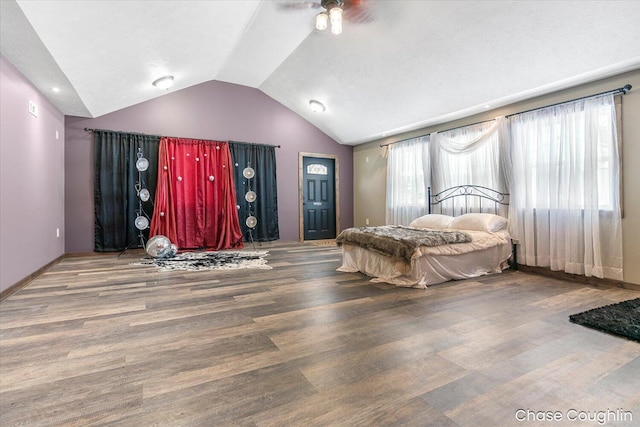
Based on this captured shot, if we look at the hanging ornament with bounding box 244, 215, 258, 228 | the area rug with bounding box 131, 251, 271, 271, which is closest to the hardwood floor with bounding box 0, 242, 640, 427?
the area rug with bounding box 131, 251, 271, 271

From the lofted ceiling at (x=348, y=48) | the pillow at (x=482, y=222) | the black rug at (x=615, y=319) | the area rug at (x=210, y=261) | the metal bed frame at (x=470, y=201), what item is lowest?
the black rug at (x=615, y=319)

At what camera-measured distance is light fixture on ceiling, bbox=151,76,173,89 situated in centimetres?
482

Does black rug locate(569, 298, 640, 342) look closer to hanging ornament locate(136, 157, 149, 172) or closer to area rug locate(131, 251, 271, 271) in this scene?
area rug locate(131, 251, 271, 271)

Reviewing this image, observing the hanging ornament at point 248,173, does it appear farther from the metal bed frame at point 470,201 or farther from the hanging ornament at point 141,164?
the metal bed frame at point 470,201

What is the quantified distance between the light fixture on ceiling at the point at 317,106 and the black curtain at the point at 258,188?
1.17 metres

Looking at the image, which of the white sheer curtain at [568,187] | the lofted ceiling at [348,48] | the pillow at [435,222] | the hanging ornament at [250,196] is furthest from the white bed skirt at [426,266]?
the hanging ornament at [250,196]

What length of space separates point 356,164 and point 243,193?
9.24 feet

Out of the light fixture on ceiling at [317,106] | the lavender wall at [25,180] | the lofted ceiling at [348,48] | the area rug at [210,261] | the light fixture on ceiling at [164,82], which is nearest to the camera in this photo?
the lofted ceiling at [348,48]

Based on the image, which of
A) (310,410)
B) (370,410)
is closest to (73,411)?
(310,410)

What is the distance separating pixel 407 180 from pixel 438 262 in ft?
9.09

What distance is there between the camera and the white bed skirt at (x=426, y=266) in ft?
11.1

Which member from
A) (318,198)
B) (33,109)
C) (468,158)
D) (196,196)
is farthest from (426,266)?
(33,109)

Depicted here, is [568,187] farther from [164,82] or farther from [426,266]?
[164,82]

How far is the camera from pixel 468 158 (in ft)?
→ 16.1
